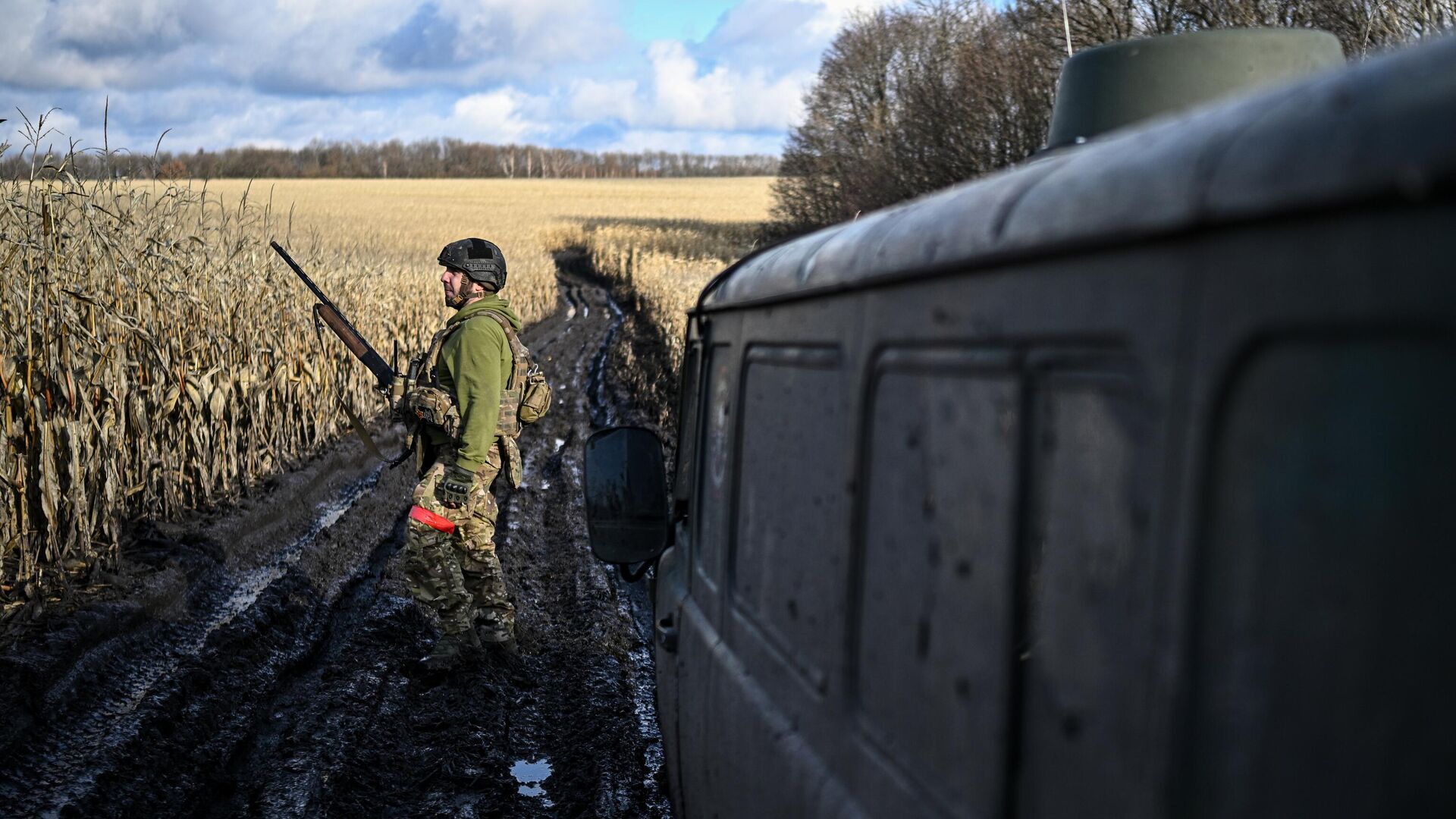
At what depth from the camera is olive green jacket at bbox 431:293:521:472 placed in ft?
17.2

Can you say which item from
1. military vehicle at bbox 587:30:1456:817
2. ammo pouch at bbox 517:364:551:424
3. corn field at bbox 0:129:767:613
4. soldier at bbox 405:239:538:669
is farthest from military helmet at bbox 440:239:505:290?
military vehicle at bbox 587:30:1456:817

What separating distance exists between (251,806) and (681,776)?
1.91 meters

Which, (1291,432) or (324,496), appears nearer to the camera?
(1291,432)

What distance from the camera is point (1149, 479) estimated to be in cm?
97

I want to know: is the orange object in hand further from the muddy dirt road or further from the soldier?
the muddy dirt road

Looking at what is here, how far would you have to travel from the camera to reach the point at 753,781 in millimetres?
2006

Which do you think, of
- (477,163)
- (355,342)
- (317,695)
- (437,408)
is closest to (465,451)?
(437,408)

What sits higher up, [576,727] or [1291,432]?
[1291,432]

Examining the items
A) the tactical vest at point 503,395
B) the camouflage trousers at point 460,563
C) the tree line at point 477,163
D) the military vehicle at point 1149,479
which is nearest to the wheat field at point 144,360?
the camouflage trousers at point 460,563

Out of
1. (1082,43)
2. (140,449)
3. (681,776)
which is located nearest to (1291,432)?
(681,776)

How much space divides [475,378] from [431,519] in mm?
694

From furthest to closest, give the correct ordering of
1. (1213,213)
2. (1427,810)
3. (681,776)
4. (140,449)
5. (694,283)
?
(694,283) → (140,449) → (681,776) → (1213,213) → (1427,810)

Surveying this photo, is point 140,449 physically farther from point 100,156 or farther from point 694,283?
point 694,283

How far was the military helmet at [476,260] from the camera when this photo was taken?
18.0 feet
